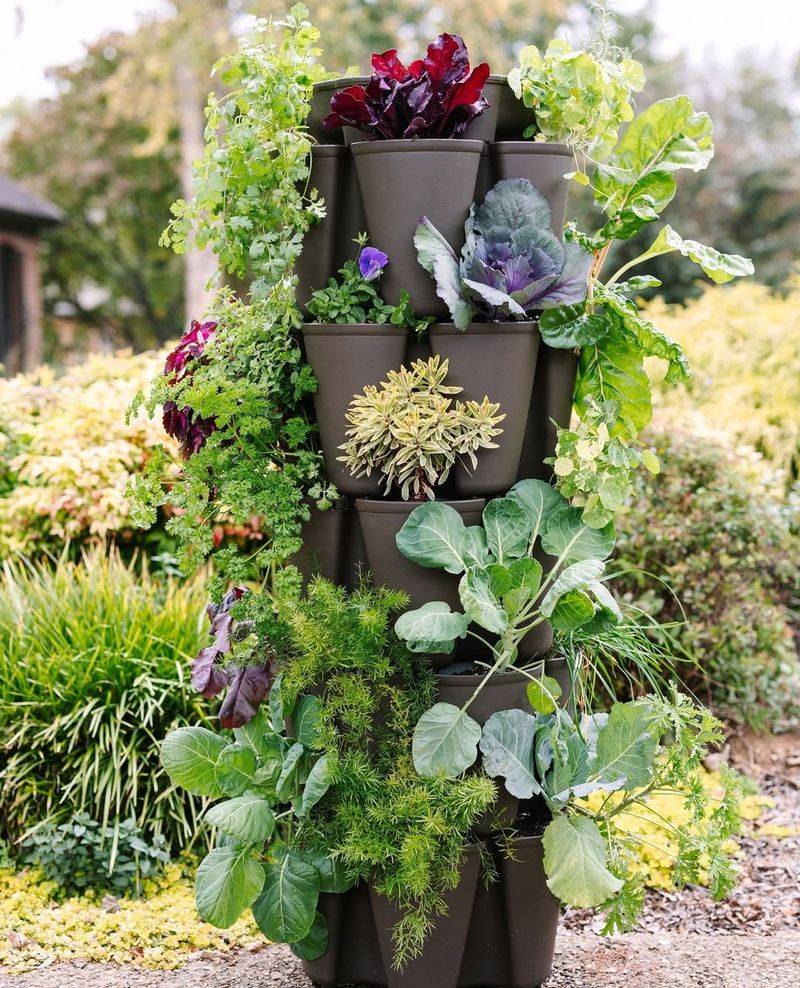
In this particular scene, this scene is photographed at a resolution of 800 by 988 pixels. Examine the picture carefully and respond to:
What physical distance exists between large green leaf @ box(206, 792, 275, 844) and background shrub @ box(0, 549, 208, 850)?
944 mm

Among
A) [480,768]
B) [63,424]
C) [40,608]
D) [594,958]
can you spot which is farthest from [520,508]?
[63,424]


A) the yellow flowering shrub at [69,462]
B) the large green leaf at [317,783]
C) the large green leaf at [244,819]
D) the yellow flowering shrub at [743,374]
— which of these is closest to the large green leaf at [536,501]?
the large green leaf at [317,783]

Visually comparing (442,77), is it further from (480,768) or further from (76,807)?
(76,807)

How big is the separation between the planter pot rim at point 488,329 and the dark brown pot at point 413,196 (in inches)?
2.4

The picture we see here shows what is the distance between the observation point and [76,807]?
345cm

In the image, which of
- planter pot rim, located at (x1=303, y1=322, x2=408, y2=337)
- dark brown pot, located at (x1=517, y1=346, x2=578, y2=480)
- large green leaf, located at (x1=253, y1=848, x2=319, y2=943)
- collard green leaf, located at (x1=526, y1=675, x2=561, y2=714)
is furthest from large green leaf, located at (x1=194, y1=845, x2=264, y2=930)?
planter pot rim, located at (x1=303, y1=322, x2=408, y2=337)

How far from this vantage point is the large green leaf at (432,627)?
2.31 meters

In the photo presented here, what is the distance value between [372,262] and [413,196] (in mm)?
176

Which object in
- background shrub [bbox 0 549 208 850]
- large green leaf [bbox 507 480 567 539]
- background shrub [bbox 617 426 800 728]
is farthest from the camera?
background shrub [bbox 617 426 800 728]

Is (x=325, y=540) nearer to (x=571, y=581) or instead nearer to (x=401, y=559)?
(x=401, y=559)

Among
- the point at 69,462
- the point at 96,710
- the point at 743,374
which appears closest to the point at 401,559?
the point at 96,710

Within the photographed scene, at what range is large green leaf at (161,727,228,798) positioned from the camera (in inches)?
105

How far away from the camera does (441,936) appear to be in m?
2.50

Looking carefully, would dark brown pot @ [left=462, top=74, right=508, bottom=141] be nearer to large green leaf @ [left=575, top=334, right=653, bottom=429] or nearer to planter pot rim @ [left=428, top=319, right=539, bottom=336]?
planter pot rim @ [left=428, top=319, right=539, bottom=336]
